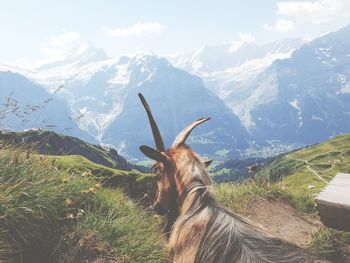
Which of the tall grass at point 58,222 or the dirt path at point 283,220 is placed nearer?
the tall grass at point 58,222

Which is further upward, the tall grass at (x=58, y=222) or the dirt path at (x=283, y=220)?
the tall grass at (x=58, y=222)

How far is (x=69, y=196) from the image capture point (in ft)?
25.7

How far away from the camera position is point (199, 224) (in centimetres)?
605

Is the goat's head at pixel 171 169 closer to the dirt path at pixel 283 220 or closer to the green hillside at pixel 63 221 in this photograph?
the green hillside at pixel 63 221

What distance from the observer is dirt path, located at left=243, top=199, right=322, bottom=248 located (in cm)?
1141

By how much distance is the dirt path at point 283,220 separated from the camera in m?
11.4

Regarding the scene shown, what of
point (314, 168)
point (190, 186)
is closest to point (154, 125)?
point (190, 186)

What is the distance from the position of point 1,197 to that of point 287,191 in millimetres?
11368

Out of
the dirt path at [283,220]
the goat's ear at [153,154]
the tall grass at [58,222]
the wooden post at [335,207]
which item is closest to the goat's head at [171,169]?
the goat's ear at [153,154]

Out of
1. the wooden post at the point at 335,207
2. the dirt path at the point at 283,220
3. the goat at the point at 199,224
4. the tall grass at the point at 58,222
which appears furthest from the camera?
the dirt path at the point at 283,220

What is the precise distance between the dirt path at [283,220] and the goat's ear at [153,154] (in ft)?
16.2

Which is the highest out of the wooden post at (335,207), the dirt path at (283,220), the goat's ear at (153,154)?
the goat's ear at (153,154)

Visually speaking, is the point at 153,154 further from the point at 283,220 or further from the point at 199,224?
the point at 283,220

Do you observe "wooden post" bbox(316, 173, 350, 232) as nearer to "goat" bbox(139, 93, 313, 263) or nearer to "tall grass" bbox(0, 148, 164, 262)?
"goat" bbox(139, 93, 313, 263)
